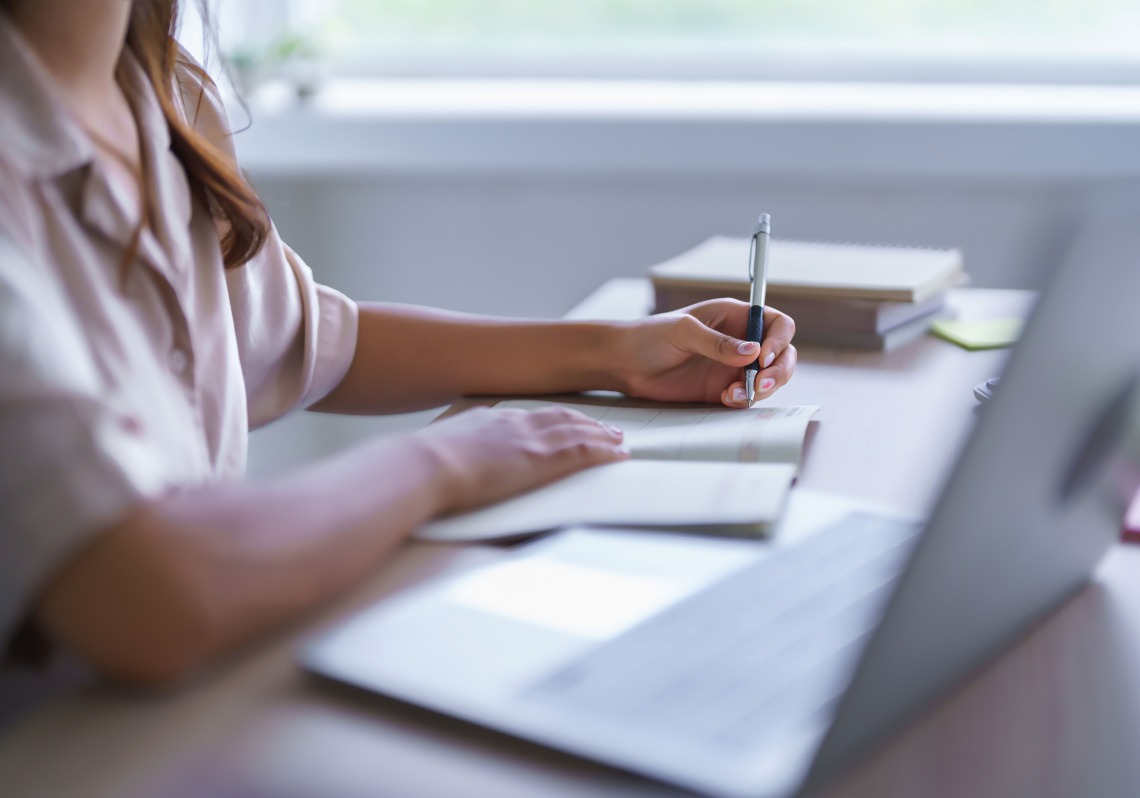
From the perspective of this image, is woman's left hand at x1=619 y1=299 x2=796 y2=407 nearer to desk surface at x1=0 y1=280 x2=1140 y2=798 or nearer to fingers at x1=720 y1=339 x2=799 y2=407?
fingers at x1=720 y1=339 x2=799 y2=407

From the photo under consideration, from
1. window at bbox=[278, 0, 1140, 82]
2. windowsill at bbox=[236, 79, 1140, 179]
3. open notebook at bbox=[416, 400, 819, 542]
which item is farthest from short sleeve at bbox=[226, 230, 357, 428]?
window at bbox=[278, 0, 1140, 82]

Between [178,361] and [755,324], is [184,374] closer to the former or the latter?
[178,361]

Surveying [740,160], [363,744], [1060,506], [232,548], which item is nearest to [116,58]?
[232,548]

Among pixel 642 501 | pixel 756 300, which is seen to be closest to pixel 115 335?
pixel 642 501

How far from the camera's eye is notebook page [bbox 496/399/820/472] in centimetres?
79

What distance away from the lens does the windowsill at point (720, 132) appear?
1957 millimetres

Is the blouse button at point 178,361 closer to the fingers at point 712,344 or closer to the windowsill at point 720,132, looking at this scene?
the fingers at point 712,344

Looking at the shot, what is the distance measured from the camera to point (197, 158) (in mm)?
861

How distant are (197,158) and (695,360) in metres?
0.41

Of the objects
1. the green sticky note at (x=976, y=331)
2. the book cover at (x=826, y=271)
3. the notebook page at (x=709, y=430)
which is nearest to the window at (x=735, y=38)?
the book cover at (x=826, y=271)

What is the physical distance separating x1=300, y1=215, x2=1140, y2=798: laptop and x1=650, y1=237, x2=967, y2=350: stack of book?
1.64ft

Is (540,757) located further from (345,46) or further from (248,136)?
(345,46)

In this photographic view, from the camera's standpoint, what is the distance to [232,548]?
1.77ft

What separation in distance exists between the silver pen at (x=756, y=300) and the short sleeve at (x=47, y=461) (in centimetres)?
49
